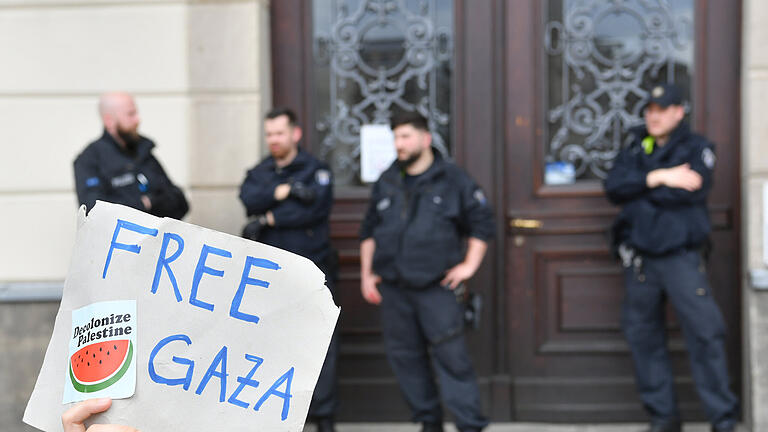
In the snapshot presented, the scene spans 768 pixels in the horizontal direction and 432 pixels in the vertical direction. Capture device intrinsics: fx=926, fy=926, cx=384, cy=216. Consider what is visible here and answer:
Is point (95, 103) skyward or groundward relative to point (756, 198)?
skyward

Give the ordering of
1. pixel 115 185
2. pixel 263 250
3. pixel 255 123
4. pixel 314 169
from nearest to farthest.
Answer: pixel 263 250 → pixel 115 185 → pixel 314 169 → pixel 255 123

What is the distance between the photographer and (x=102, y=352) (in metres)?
1.76

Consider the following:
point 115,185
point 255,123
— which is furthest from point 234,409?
point 255,123

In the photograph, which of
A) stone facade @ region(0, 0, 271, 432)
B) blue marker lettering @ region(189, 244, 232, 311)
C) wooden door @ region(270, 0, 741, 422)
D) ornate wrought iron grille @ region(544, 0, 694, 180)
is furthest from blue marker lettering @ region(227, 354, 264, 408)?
ornate wrought iron grille @ region(544, 0, 694, 180)

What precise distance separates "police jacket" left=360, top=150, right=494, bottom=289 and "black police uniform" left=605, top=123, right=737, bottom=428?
80 centimetres

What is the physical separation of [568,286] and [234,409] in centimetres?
437

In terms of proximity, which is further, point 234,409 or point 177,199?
point 177,199

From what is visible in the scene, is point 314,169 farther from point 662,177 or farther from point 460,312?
point 662,177

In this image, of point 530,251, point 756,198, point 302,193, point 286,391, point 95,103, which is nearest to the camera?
point 286,391

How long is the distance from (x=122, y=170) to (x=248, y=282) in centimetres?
349

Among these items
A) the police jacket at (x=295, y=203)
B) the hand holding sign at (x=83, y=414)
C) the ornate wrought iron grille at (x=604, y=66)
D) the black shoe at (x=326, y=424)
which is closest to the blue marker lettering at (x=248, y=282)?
the hand holding sign at (x=83, y=414)

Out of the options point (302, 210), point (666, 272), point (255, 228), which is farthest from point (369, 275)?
point (666, 272)

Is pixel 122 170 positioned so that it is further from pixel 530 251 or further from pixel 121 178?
pixel 530 251

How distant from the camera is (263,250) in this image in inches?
66.5
